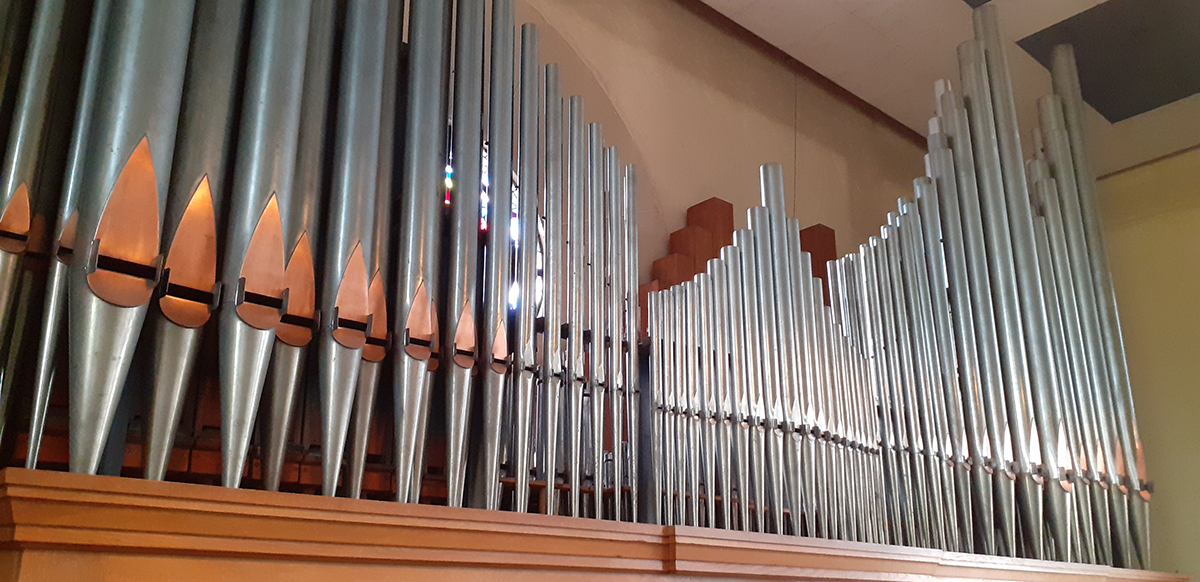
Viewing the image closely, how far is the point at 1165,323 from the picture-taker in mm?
6312

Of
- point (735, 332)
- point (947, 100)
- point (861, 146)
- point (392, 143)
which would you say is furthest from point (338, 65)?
point (861, 146)

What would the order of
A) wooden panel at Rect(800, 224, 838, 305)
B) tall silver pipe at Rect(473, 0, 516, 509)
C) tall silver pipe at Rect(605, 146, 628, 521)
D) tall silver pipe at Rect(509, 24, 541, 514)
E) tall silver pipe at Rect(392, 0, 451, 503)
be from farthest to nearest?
1. wooden panel at Rect(800, 224, 838, 305)
2. tall silver pipe at Rect(605, 146, 628, 521)
3. tall silver pipe at Rect(509, 24, 541, 514)
4. tall silver pipe at Rect(473, 0, 516, 509)
5. tall silver pipe at Rect(392, 0, 451, 503)

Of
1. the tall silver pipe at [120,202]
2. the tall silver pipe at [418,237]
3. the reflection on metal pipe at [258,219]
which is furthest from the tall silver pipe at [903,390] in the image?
the tall silver pipe at [120,202]

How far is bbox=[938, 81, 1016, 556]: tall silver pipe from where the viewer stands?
15.1 ft

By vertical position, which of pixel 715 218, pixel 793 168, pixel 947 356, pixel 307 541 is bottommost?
pixel 307 541

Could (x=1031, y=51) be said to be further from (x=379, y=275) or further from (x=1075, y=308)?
(x=379, y=275)

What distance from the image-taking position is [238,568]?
2148 mm

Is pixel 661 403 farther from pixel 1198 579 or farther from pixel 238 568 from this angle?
pixel 1198 579

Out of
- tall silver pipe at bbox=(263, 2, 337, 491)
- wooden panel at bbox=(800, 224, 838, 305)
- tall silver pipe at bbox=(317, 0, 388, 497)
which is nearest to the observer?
tall silver pipe at bbox=(263, 2, 337, 491)

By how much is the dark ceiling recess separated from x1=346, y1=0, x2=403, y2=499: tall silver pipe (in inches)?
207

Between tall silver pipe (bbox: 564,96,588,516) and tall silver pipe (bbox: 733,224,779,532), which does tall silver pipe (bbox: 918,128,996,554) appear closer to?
tall silver pipe (bbox: 733,224,779,532)

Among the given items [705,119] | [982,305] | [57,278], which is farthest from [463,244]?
[705,119]

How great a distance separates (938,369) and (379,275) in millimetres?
3120

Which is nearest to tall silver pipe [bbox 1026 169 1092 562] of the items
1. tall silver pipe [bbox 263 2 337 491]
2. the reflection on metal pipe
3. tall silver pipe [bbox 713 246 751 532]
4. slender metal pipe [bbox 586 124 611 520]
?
tall silver pipe [bbox 713 246 751 532]
